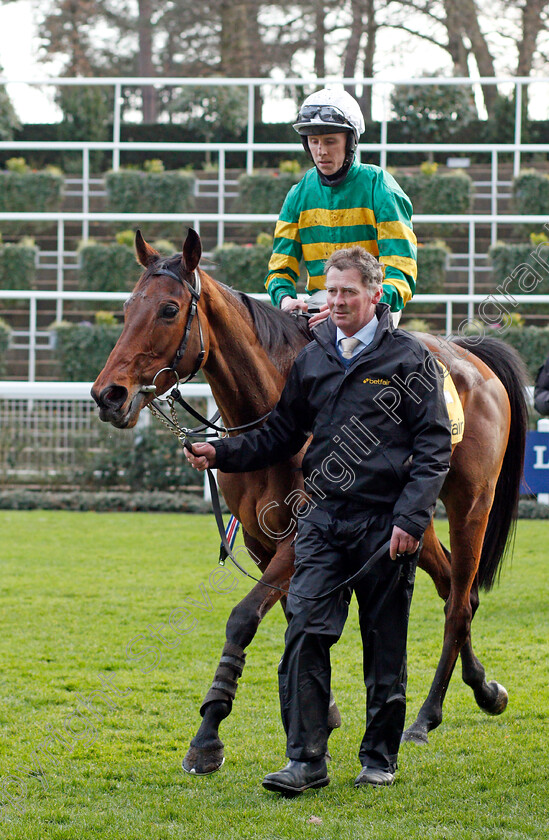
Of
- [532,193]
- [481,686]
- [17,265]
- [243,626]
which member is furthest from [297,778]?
[532,193]

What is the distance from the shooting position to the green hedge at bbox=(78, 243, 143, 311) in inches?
508

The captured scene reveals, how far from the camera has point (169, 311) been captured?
3014mm

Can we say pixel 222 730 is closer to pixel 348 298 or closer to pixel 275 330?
pixel 275 330

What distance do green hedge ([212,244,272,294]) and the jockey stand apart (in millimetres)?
8712

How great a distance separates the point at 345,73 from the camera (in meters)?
20.2

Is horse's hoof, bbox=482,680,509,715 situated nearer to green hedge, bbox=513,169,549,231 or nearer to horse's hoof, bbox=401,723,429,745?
horse's hoof, bbox=401,723,429,745

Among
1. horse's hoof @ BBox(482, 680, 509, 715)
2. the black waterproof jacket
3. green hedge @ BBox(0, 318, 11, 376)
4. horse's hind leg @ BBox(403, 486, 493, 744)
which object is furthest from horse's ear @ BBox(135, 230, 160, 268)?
green hedge @ BBox(0, 318, 11, 376)

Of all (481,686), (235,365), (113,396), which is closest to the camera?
(113,396)

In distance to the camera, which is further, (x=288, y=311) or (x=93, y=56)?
(x=93, y=56)

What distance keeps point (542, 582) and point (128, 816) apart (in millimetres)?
4341

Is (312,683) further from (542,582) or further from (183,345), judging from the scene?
(542,582)

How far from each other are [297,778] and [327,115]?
2196 mm

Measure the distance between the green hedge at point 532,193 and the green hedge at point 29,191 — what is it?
22.0 ft

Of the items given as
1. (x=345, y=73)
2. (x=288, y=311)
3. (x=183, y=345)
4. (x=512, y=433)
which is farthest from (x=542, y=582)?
(x=345, y=73)
